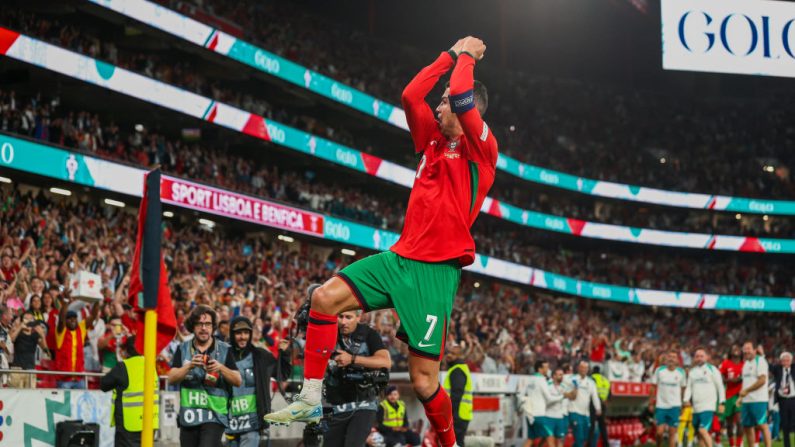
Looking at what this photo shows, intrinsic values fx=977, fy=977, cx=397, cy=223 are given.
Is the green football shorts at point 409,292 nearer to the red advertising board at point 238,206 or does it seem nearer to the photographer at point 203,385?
the photographer at point 203,385

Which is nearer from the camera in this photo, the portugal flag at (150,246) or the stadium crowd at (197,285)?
the portugal flag at (150,246)

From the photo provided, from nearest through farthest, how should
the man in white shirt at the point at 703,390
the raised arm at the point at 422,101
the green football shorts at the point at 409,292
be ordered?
1. the green football shorts at the point at 409,292
2. the raised arm at the point at 422,101
3. the man in white shirt at the point at 703,390

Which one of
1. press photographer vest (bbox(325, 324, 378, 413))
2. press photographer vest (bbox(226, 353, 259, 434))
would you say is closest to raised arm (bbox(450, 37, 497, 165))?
press photographer vest (bbox(325, 324, 378, 413))

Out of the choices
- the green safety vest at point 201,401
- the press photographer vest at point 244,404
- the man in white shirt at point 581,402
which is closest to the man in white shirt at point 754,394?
the man in white shirt at point 581,402

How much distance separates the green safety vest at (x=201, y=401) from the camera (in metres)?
8.82

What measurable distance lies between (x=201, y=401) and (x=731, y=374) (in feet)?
49.0

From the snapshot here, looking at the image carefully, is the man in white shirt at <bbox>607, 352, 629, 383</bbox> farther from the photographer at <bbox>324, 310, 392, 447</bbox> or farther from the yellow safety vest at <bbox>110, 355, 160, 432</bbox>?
the photographer at <bbox>324, 310, 392, 447</bbox>

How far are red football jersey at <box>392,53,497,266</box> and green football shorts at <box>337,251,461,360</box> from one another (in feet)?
0.28

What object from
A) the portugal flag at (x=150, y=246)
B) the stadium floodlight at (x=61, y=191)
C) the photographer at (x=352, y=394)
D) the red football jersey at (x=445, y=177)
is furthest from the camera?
the stadium floodlight at (x=61, y=191)

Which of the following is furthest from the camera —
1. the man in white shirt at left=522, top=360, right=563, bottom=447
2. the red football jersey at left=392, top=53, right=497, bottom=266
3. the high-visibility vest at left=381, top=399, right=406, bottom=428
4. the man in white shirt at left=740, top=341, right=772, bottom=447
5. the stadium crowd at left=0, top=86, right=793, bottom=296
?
the stadium crowd at left=0, top=86, right=793, bottom=296

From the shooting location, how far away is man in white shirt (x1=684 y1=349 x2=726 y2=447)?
18.5 metres

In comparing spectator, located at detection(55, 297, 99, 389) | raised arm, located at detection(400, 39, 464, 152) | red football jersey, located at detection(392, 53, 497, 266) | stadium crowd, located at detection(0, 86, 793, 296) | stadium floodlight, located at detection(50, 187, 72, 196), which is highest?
stadium crowd, located at detection(0, 86, 793, 296)

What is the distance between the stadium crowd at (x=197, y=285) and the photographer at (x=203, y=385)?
5.23 m

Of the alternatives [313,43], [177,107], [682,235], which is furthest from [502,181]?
[177,107]
